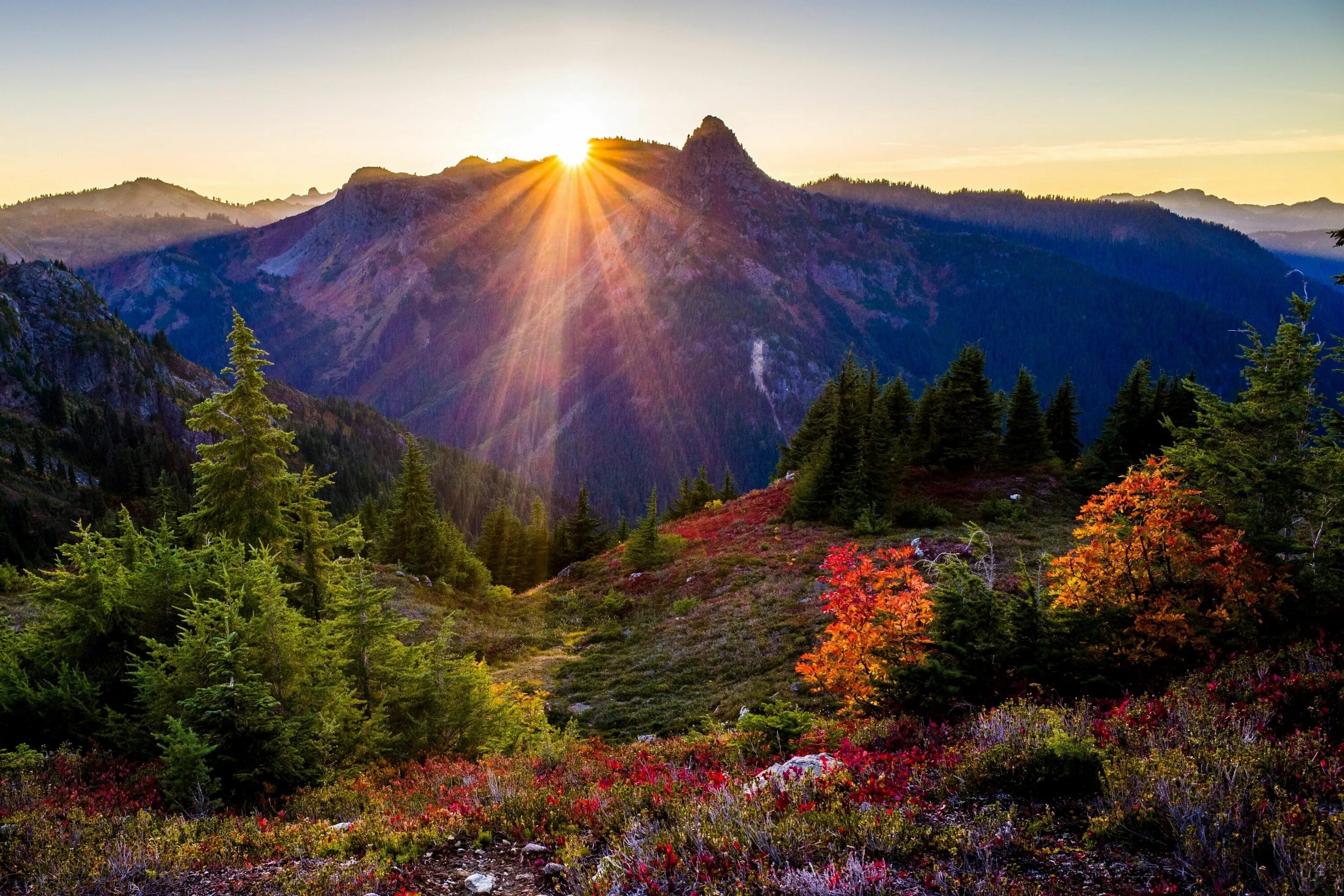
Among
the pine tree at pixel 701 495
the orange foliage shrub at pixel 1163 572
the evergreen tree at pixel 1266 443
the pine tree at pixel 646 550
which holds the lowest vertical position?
the pine tree at pixel 701 495

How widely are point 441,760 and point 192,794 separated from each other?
168 inches

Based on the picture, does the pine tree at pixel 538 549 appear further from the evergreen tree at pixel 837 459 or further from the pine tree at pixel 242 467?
the pine tree at pixel 242 467

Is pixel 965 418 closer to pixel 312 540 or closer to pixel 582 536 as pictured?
pixel 582 536

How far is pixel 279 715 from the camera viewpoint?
10594 mm

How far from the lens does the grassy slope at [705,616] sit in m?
21.1

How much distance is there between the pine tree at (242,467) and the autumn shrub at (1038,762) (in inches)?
737

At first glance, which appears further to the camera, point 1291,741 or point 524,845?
point 524,845

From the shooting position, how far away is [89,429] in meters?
140

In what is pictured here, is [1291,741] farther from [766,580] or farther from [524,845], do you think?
[766,580]

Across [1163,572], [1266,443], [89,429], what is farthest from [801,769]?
[89,429]

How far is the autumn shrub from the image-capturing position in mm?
7082

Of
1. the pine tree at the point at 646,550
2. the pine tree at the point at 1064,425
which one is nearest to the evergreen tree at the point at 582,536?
the pine tree at the point at 646,550

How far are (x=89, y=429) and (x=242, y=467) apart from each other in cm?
16842

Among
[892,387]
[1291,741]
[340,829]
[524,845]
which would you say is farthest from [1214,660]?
[892,387]
